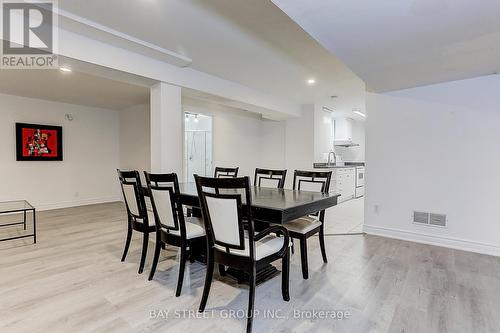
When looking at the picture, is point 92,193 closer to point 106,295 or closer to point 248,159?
point 248,159

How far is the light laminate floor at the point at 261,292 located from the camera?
1809 mm

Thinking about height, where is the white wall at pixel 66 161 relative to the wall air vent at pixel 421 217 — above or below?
above

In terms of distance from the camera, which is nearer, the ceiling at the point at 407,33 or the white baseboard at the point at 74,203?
the ceiling at the point at 407,33

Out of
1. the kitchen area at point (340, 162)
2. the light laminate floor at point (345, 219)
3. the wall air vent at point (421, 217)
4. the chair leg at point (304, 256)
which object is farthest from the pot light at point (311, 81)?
the chair leg at point (304, 256)

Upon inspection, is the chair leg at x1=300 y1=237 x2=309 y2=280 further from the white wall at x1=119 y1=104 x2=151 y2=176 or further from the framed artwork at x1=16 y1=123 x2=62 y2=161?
the framed artwork at x1=16 y1=123 x2=62 y2=161

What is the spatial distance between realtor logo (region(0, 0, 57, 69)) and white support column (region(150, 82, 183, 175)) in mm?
1118

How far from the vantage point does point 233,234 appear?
1.80 metres

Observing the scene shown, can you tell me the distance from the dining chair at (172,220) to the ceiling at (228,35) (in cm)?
143

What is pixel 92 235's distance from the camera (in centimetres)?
378

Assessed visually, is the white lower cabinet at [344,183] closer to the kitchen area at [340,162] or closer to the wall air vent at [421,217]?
the kitchen area at [340,162]

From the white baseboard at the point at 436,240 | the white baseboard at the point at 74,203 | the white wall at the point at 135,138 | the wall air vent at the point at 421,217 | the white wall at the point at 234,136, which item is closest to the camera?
the white baseboard at the point at 436,240

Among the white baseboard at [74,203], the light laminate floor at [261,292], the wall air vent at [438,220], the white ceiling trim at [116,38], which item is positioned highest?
the white ceiling trim at [116,38]

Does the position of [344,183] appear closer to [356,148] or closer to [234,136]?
[356,148]

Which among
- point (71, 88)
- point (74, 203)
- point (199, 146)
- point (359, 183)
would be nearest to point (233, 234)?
point (71, 88)
